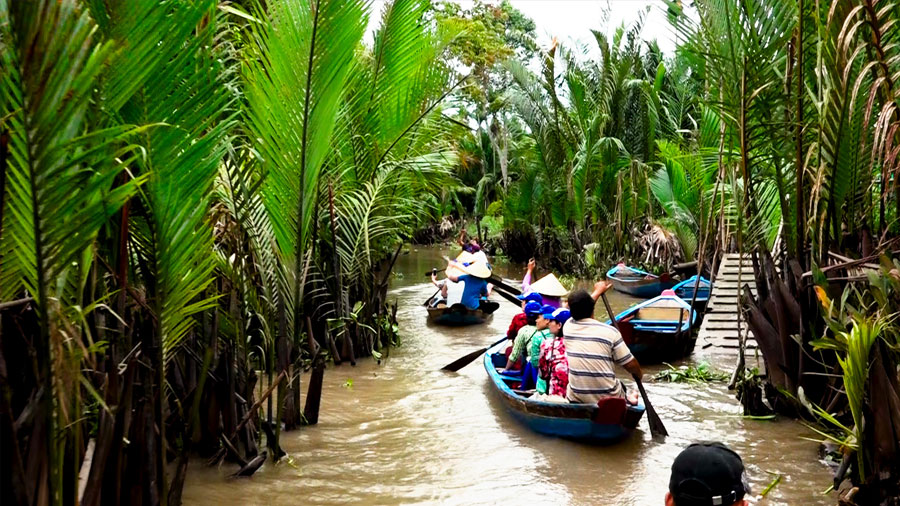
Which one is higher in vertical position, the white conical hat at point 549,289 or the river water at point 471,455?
the white conical hat at point 549,289

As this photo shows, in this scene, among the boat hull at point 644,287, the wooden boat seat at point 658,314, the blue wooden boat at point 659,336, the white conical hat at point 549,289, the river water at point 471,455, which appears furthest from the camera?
the boat hull at point 644,287

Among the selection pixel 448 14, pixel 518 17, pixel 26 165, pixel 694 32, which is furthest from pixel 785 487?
pixel 518 17

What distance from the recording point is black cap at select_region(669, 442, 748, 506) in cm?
203

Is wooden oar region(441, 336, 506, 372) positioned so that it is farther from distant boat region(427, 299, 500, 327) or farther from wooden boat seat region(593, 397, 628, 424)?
distant boat region(427, 299, 500, 327)

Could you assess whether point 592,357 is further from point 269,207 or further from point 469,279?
point 469,279

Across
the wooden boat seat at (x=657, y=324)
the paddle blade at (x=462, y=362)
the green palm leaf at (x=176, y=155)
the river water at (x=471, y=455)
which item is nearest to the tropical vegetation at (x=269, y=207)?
the green palm leaf at (x=176, y=155)

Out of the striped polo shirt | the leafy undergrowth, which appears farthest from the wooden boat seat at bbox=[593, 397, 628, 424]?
the leafy undergrowth

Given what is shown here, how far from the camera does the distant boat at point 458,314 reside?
43.4ft

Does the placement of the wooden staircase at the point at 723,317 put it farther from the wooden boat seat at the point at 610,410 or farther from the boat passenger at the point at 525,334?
the wooden boat seat at the point at 610,410

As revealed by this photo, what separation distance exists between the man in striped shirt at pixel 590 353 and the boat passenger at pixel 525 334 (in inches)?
58.0

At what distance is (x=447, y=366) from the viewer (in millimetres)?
9688

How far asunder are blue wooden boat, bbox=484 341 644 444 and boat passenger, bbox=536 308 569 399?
27 cm

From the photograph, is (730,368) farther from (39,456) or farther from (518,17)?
(518,17)

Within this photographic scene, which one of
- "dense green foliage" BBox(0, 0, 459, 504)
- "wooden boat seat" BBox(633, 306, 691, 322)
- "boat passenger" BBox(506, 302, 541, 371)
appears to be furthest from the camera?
"wooden boat seat" BBox(633, 306, 691, 322)
